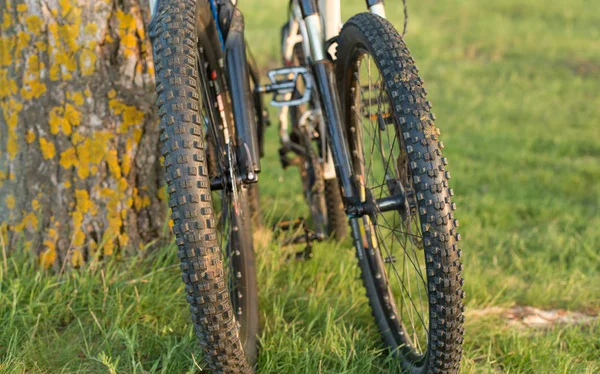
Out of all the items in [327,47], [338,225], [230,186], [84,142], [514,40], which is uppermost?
[514,40]

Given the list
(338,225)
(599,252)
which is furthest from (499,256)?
(338,225)

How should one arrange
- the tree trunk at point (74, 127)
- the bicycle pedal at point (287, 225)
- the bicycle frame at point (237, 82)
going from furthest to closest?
the bicycle pedal at point (287, 225) → the tree trunk at point (74, 127) → the bicycle frame at point (237, 82)

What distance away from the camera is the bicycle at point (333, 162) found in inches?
67.9

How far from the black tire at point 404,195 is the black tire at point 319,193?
66 centimetres

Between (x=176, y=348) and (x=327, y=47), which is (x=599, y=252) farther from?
(x=176, y=348)

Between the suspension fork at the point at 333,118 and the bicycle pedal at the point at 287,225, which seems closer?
the suspension fork at the point at 333,118

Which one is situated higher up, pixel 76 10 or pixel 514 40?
pixel 514 40

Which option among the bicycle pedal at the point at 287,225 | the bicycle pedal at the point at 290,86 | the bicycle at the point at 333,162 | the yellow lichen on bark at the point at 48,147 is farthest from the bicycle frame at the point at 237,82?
the bicycle pedal at the point at 287,225

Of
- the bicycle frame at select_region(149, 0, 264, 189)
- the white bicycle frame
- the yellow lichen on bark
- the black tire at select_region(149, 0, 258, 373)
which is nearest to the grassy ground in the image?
the black tire at select_region(149, 0, 258, 373)

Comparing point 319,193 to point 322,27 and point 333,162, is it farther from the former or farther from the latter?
point 322,27

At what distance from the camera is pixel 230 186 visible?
2.04 meters

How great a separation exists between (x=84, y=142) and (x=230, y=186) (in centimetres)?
78

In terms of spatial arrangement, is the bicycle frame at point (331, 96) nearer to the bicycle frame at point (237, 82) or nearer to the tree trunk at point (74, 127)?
the bicycle frame at point (237, 82)

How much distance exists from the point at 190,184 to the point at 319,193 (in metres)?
1.63
